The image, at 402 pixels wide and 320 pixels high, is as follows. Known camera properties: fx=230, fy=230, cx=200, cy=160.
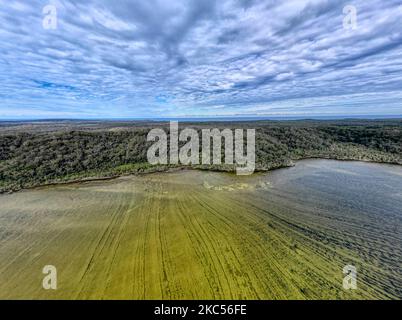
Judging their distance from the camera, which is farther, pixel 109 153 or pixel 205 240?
pixel 109 153

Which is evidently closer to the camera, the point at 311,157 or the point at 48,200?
the point at 48,200

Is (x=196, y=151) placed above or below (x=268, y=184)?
above

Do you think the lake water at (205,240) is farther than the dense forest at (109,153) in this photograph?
No

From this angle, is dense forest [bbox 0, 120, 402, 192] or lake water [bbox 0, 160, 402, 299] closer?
lake water [bbox 0, 160, 402, 299]

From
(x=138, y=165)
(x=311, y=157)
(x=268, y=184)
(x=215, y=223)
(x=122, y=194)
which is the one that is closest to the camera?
(x=215, y=223)

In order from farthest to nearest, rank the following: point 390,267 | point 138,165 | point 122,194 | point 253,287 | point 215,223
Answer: point 138,165, point 122,194, point 215,223, point 390,267, point 253,287

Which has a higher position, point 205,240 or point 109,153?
point 109,153

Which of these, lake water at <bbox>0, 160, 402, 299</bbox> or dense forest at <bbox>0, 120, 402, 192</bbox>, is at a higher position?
dense forest at <bbox>0, 120, 402, 192</bbox>

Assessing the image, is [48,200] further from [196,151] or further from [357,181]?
[357,181]

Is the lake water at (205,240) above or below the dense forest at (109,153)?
below
